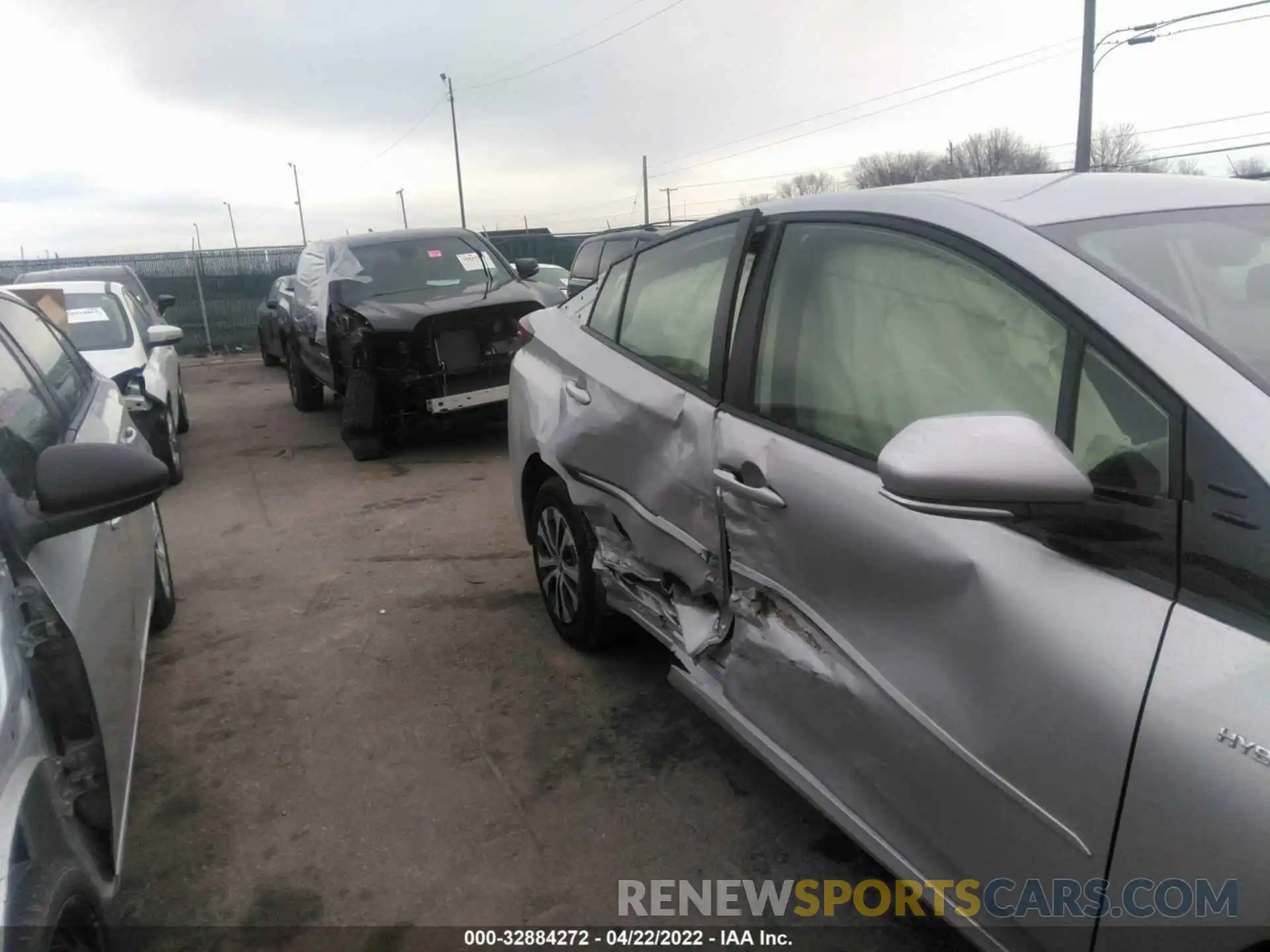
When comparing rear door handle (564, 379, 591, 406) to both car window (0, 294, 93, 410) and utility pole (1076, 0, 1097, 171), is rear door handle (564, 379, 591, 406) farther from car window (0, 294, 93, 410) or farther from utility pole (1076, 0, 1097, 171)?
utility pole (1076, 0, 1097, 171)

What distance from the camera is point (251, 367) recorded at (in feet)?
54.4

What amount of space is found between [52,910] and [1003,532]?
5.79ft

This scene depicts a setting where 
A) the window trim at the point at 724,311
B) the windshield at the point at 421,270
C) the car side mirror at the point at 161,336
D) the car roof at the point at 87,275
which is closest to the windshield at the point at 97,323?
the car side mirror at the point at 161,336

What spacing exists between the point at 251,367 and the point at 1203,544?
17210mm

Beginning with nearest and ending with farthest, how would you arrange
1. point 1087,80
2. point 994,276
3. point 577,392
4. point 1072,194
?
point 994,276, point 1072,194, point 577,392, point 1087,80

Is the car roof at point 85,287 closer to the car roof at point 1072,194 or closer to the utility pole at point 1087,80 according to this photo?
the car roof at point 1072,194

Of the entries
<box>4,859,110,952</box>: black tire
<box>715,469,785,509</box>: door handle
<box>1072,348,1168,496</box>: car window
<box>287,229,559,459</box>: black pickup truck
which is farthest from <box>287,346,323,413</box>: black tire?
<box>1072,348,1168,496</box>: car window

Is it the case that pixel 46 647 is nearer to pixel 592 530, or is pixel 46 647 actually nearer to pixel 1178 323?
pixel 592 530

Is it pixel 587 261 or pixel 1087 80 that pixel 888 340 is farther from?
pixel 1087 80

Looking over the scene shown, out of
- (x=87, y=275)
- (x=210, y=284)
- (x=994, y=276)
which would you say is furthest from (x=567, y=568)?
(x=210, y=284)

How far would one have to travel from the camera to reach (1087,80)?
51.1ft

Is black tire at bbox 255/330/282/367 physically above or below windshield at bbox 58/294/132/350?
below

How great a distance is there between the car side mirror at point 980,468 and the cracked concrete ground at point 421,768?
139 cm

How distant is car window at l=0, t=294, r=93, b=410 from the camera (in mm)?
3195
